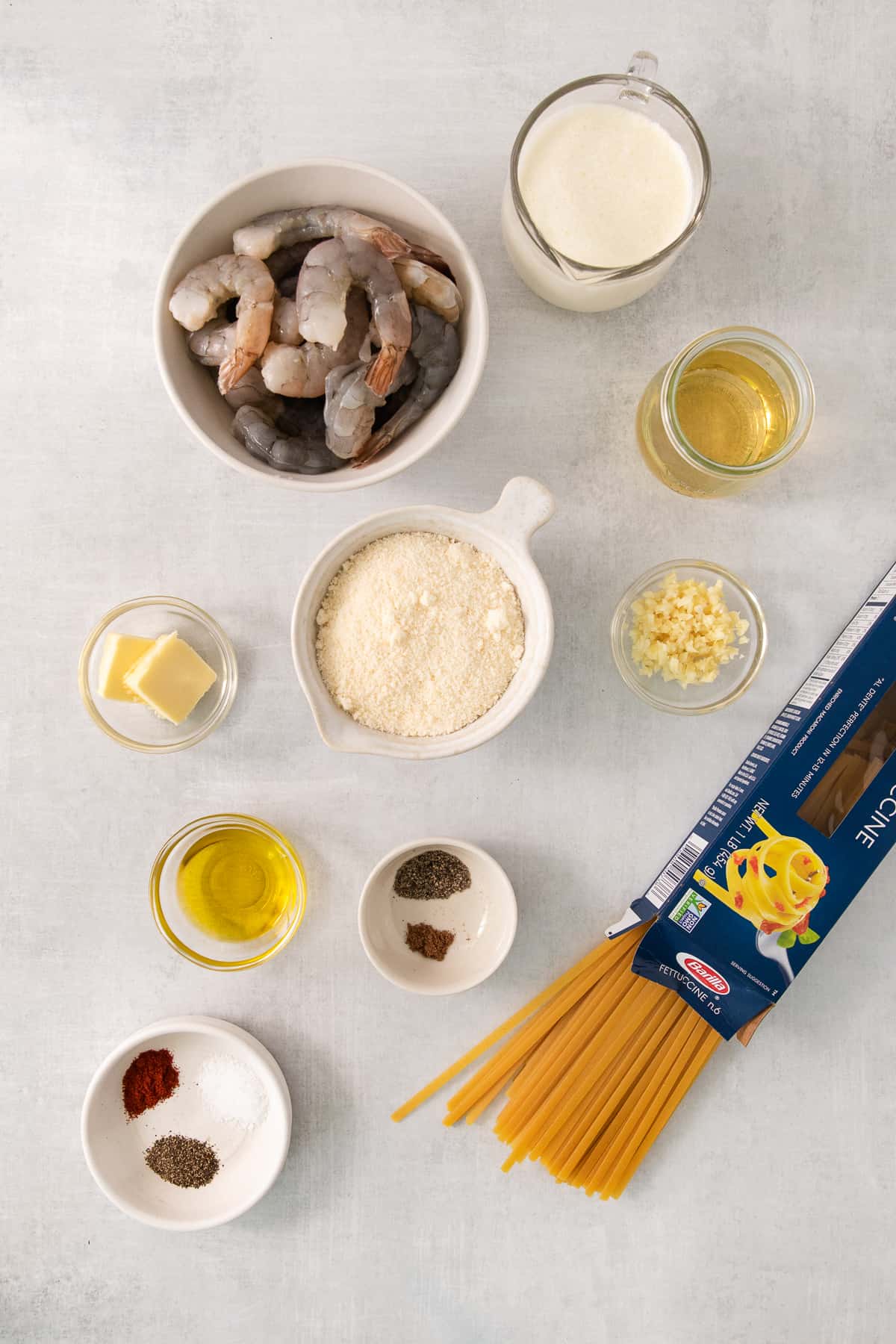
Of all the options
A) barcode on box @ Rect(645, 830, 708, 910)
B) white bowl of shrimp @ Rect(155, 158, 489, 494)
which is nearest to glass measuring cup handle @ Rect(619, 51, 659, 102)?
white bowl of shrimp @ Rect(155, 158, 489, 494)

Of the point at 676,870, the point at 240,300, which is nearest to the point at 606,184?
the point at 240,300

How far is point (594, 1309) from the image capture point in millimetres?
1365

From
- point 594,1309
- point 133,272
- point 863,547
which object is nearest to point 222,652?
point 133,272

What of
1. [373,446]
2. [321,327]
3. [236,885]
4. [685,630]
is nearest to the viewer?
[321,327]

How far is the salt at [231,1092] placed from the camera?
52.1 inches

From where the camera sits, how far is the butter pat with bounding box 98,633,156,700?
47.7 inches

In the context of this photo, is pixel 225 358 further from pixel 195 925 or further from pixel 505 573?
pixel 195 925

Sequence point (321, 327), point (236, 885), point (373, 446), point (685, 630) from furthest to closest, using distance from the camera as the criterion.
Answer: point (236, 885)
point (685, 630)
point (373, 446)
point (321, 327)

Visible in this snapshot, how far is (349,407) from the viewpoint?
1055 millimetres

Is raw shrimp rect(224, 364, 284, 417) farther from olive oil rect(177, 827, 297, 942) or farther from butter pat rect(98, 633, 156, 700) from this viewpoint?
olive oil rect(177, 827, 297, 942)

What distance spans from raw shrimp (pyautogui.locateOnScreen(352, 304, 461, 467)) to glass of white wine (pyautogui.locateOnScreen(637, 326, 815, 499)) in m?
0.31

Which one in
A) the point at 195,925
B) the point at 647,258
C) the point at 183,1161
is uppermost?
the point at 647,258

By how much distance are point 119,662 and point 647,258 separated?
2.98 ft

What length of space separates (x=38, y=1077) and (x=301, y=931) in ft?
1.55
